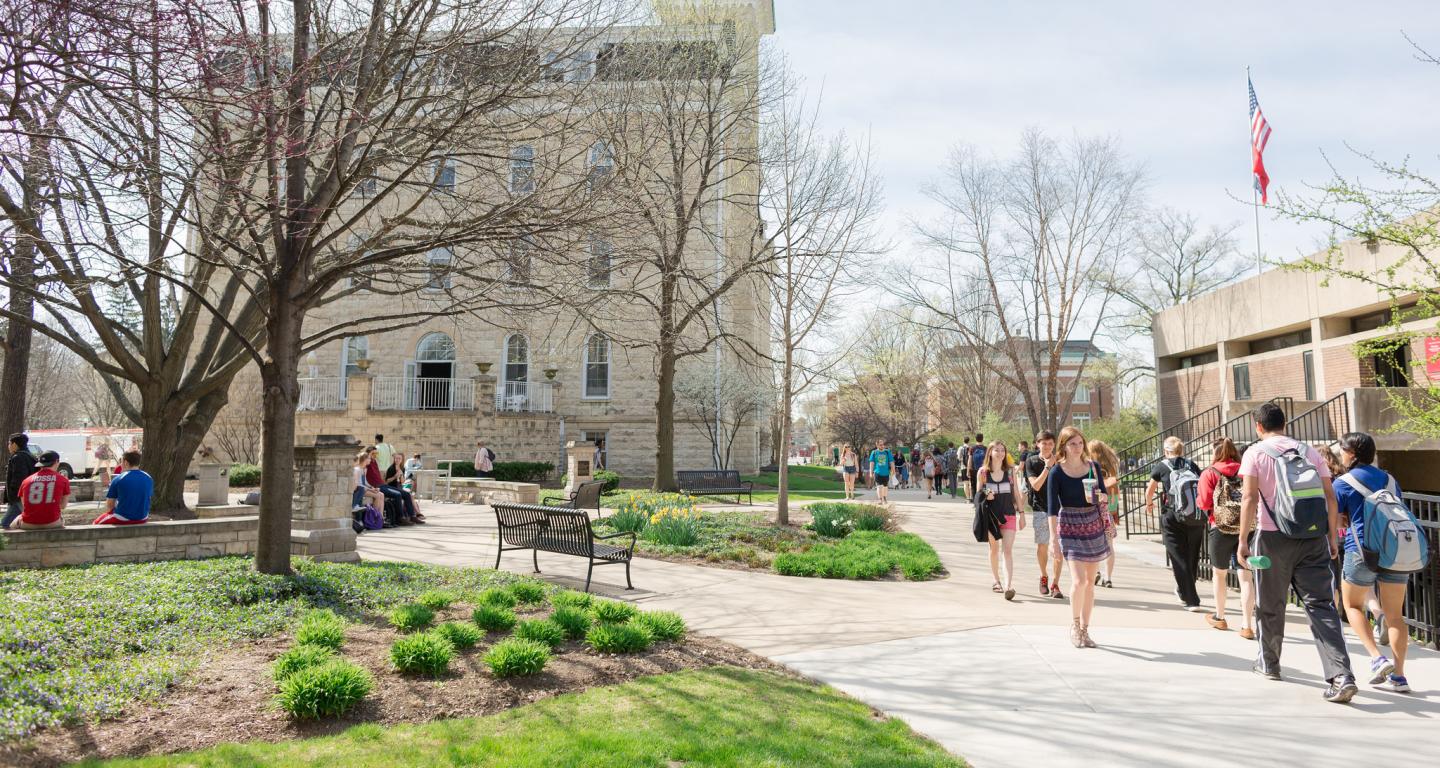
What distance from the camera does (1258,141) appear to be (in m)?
21.3

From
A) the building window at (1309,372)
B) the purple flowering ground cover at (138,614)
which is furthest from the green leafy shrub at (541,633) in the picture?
the building window at (1309,372)

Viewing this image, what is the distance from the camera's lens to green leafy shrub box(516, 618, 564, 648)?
5.97m

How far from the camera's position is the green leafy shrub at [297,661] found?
483 centimetres

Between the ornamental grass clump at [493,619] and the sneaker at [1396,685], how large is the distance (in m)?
6.43

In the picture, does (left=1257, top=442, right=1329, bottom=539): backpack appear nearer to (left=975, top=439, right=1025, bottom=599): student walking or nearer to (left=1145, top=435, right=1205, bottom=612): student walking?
(left=1145, top=435, right=1205, bottom=612): student walking

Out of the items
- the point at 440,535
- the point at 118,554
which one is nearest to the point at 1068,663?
the point at 118,554

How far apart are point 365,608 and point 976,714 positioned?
17.8ft

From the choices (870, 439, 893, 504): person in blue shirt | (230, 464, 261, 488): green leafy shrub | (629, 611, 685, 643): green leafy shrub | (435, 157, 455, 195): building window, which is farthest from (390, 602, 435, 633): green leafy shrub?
(230, 464, 261, 488): green leafy shrub

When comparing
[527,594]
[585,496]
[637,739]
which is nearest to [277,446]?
[527,594]

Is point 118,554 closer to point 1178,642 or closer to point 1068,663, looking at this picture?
point 1068,663

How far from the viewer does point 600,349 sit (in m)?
30.6

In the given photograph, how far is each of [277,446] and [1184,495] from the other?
29.8 ft

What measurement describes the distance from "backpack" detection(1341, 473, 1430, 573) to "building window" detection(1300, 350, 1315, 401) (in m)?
17.5

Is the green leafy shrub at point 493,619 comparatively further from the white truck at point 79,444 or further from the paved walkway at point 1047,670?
the white truck at point 79,444
